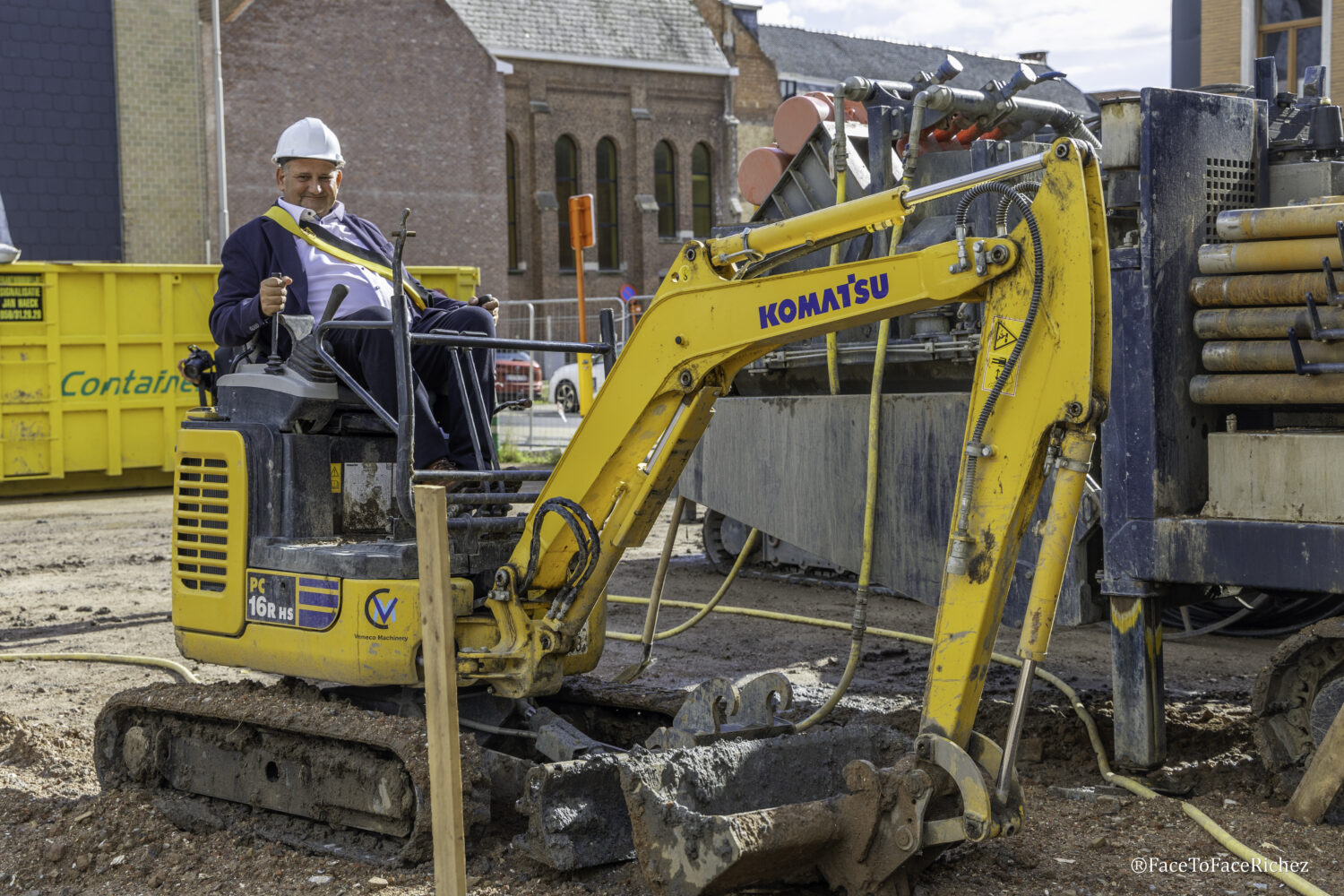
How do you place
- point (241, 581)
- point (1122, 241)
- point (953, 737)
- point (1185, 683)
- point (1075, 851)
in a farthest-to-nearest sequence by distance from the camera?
point (1185, 683)
point (1122, 241)
point (241, 581)
point (1075, 851)
point (953, 737)

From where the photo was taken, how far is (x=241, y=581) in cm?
525

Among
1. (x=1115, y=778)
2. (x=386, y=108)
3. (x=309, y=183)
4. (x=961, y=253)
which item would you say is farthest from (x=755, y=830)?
(x=386, y=108)

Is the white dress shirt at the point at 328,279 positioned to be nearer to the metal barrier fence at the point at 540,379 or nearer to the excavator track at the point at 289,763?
the excavator track at the point at 289,763

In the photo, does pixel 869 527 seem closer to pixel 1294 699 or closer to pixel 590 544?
pixel 590 544

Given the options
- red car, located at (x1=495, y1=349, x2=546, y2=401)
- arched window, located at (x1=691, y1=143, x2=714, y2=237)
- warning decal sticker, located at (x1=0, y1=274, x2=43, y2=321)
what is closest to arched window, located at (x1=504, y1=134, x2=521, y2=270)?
arched window, located at (x1=691, y1=143, x2=714, y2=237)

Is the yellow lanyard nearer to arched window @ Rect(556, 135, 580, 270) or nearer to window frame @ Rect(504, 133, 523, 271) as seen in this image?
window frame @ Rect(504, 133, 523, 271)

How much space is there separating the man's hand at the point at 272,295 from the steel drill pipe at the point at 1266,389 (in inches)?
129

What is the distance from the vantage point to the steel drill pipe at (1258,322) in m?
4.98

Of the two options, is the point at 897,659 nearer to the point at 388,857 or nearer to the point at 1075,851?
the point at 1075,851

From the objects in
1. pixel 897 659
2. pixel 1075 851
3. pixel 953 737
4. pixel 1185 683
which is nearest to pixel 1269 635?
pixel 1185 683

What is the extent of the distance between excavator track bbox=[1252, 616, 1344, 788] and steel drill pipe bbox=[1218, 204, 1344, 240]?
1335mm

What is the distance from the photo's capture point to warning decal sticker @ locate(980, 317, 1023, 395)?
406 cm

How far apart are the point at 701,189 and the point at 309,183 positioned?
38832 millimetres

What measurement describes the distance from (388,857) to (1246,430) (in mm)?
3442
